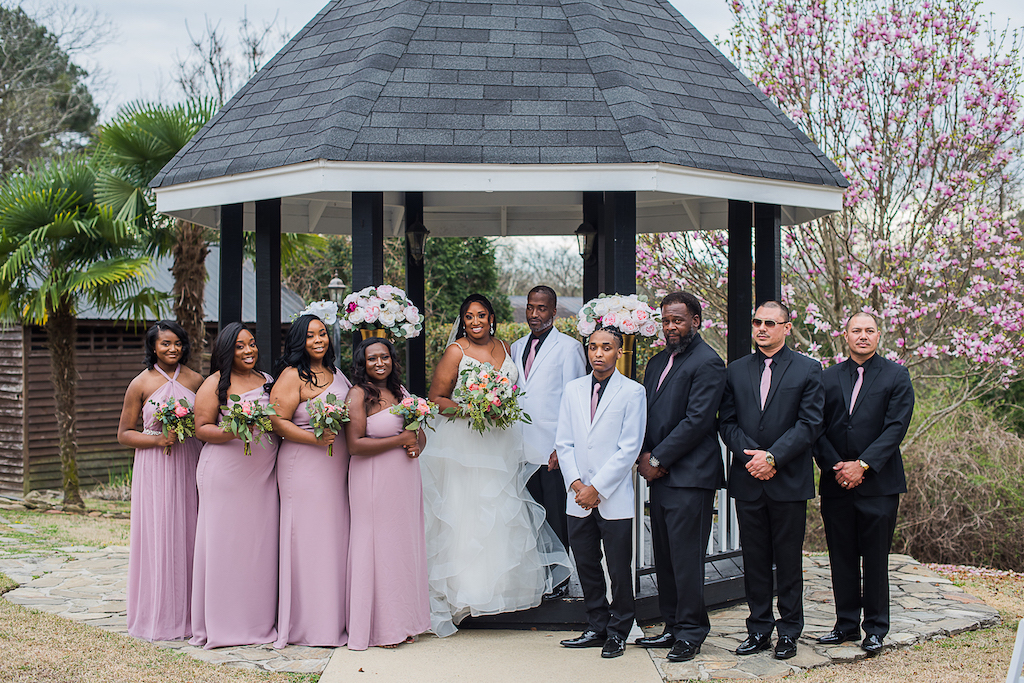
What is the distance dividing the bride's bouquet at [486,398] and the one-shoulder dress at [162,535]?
1654mm

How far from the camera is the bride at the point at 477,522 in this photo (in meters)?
5.37

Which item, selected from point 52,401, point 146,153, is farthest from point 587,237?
point 52,401

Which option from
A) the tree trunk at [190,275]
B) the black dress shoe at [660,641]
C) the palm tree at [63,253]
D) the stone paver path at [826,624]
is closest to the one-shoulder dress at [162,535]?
the black dress shoe at [660,641]

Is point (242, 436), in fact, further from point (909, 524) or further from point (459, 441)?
point (909, 524)

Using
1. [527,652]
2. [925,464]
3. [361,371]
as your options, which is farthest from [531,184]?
[925,464]

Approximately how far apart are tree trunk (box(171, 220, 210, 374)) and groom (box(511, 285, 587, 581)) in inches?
261

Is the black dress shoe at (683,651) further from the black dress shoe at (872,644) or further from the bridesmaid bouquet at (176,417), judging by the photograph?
the bridesmaid bouquet at (176,417)

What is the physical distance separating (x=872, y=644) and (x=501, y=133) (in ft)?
12.3

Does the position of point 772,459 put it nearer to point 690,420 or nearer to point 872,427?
point 690,420

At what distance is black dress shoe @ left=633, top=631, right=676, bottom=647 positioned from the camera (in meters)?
5.21

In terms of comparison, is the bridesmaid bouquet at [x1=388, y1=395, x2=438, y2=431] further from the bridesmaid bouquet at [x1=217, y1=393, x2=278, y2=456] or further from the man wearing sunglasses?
the man wearing sunglasses

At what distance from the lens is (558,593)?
5.67 meters

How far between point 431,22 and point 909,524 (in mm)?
6576

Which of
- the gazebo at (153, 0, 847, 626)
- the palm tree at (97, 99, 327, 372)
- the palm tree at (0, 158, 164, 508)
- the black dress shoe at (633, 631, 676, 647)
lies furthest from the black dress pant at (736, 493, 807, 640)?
the palm tree at (0, 158, 164, 508)
